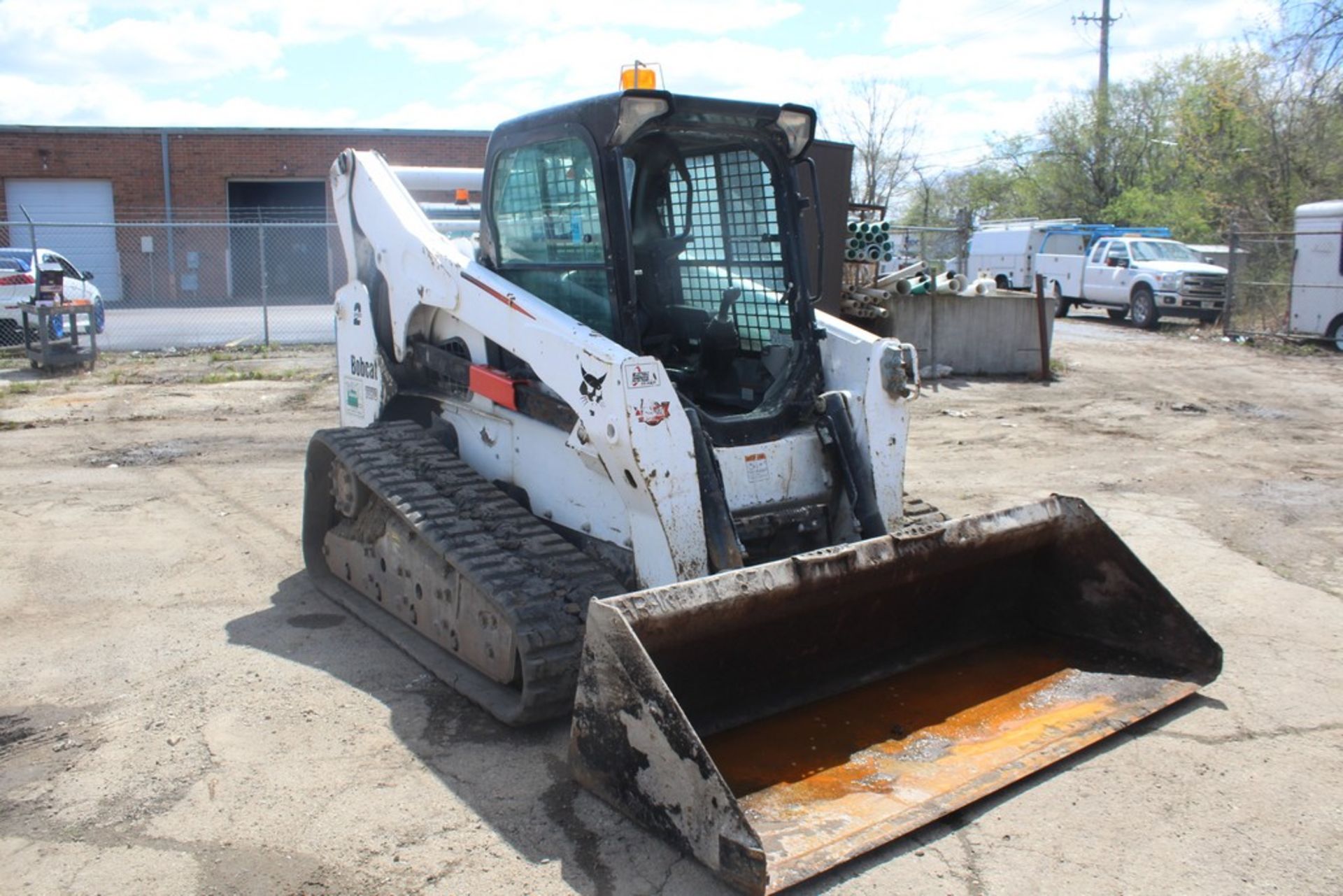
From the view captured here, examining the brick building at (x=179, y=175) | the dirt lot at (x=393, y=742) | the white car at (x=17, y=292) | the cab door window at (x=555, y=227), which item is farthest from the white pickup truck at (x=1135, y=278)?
the cab door window at (x=555, y=227)

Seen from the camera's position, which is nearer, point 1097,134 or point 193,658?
point 193,658

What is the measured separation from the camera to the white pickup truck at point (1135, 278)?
22969 mm

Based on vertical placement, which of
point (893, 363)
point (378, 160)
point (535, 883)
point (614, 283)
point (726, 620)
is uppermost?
point (378, 160)

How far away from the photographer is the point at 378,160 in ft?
21.7

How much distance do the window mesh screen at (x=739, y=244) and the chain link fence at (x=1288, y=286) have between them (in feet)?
54.9

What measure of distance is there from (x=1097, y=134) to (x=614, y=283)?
129 feet

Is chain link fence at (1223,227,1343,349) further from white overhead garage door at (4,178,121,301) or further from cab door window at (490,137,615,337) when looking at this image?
white overhead garage door at (4,178,121,301)

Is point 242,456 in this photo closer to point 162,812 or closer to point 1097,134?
point 162,812

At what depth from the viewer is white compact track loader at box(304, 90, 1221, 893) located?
3949 millimetres

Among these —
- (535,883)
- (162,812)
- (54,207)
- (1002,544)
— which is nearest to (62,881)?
(162,812)

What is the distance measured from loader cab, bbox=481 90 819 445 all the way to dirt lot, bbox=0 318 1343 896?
178 cm

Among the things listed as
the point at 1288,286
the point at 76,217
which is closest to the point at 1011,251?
the point at 1288,286

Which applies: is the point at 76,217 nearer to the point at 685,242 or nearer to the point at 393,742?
the point at 685,242

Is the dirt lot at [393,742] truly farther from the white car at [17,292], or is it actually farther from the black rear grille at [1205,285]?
the black rear grille at [1205,285]
